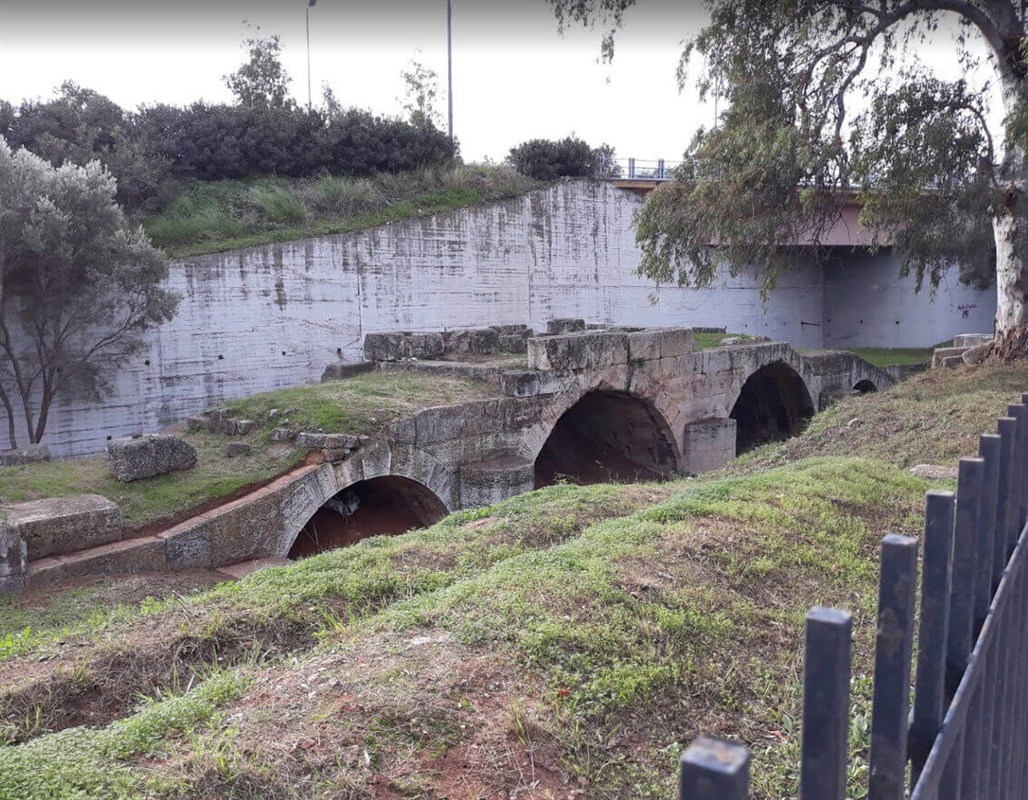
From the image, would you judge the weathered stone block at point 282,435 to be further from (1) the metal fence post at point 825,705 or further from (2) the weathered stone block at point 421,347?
(1) the metal fence post at point 825,705

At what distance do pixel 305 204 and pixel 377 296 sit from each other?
3.06 meters

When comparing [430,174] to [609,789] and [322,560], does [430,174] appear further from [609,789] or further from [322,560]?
[609,789]

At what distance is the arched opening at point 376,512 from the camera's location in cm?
1103

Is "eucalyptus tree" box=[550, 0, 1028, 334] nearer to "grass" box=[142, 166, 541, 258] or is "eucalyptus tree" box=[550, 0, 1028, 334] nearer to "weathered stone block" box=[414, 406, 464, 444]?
"weathered stone block" box=[414, 406, 464, 444]

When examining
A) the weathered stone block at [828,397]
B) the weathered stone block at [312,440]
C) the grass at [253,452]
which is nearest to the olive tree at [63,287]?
the grass at [253,452]

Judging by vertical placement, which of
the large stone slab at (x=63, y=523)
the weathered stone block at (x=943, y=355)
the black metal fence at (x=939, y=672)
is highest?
the black metal fence at (x=939, y=672)

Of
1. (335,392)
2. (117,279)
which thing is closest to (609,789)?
(335,392)

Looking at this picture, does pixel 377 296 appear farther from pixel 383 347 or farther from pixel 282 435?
pixel 282 435

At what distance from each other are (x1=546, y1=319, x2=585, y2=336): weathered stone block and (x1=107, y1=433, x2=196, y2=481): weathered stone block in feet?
28.9

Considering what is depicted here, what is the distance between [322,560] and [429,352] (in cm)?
1012

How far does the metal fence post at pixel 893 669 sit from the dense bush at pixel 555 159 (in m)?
24.5

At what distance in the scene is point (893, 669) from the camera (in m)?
1.05

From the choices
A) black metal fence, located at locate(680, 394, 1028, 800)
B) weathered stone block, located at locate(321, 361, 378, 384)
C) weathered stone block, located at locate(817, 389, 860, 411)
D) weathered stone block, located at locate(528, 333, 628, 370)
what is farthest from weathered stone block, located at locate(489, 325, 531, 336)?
black metal fence, located at locate(680, 394, 1028, 800)

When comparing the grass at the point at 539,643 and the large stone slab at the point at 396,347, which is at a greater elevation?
the large stone slab at the point at 396,347
